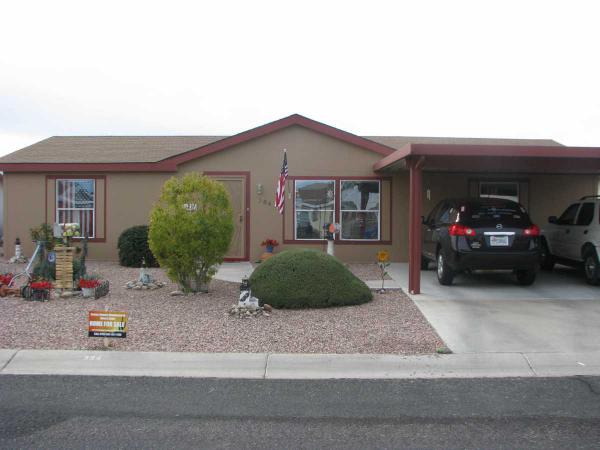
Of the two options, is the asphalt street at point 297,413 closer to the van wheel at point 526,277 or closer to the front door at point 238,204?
the van wheel at point 526,277

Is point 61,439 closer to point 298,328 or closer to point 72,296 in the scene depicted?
point 298,328

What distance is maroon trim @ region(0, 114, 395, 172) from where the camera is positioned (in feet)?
48.9

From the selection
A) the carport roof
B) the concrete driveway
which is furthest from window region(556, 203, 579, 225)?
the carport roof

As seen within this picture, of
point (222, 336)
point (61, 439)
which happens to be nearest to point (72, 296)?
point (222, 336)

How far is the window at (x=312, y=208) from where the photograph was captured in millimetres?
15203

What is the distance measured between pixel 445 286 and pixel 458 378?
5081 millimetres

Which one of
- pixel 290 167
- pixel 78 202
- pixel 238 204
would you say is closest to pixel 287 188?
pixel 290 167

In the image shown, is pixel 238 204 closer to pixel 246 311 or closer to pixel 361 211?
pixel 361 211

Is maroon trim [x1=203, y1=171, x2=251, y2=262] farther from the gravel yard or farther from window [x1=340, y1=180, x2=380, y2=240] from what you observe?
the gravel yard

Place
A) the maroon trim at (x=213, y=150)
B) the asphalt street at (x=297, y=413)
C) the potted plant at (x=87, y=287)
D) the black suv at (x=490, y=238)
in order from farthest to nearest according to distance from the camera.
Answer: the maroon trim at (x=213, y=150) → the black suv at (x=490, y=238) → the potted plant at (x=87, y=287) → the asphalt street at (x=297, y=413)

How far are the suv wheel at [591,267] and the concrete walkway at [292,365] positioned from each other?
183 inches

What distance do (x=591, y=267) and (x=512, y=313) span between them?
342cm

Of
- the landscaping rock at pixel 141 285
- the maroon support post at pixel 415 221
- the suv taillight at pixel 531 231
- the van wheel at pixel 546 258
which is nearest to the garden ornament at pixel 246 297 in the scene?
the landscaping rock at pixel 141 285

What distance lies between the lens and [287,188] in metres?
15.2
